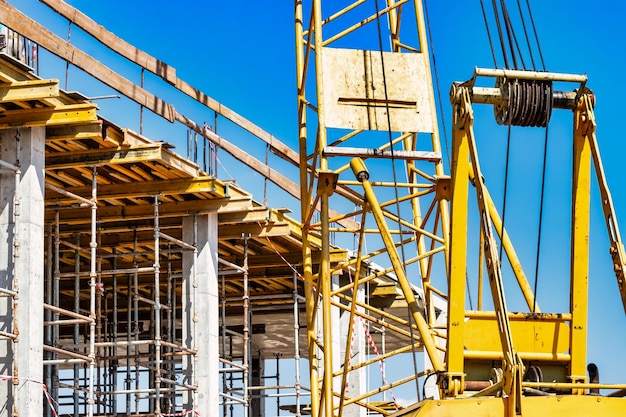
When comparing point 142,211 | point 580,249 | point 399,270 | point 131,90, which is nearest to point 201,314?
point 142,211

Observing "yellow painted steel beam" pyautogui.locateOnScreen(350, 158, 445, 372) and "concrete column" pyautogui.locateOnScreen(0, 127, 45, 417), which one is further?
"concrete column" pyautogui.locateOnScreen(0, 127, 45, 417)

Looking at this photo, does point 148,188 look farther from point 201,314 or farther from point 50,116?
point 50,116

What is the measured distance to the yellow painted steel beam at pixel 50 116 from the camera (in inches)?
912

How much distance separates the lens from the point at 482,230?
18.2m

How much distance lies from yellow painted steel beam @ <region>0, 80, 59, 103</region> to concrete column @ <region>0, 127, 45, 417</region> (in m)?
1.16

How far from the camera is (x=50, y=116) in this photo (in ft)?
76.4

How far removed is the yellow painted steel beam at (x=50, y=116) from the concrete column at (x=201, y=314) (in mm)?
6642

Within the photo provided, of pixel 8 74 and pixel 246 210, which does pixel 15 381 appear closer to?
pixel 8 74

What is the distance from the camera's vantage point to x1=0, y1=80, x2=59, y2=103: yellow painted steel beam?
22.3 m

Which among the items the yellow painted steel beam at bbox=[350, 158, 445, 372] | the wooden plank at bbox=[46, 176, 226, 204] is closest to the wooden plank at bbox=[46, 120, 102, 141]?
the wooden plank at bbox=[46, 176, 226, 204]

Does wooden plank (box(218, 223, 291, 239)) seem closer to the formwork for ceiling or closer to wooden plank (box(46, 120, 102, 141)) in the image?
the formwork for ceiling

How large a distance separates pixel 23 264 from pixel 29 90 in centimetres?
311

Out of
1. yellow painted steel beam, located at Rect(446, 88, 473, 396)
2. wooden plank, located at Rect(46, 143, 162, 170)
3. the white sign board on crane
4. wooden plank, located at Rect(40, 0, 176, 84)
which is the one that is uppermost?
wooden plank, located at Rect(40, 0, 176, 84)

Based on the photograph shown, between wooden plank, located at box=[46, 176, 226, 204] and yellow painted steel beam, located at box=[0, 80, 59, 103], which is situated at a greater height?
yellow painted steel beam, located at box=[0, 80, 59, 103]
